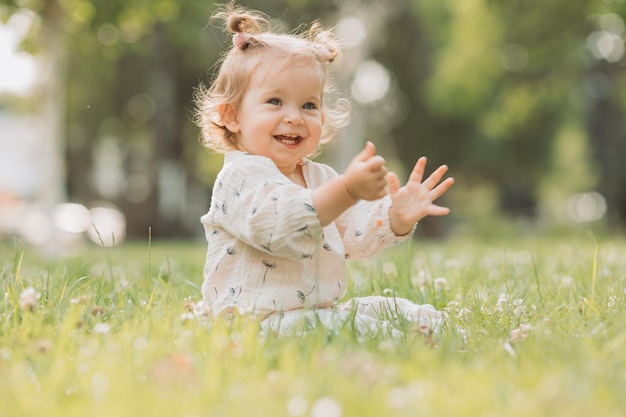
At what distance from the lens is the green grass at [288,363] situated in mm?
1982

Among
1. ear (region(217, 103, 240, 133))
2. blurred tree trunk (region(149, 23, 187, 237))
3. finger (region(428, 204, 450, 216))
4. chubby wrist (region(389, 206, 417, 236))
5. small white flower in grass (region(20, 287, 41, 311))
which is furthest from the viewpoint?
blurred tree trunk (region(149, 23, 187, 237))

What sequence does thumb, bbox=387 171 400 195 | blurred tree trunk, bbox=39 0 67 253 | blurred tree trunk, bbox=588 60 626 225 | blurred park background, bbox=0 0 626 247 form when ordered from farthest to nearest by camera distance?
blurred tree trunk, bbox=588 60 626 225 < blurred park background, bbox=0 0 626 247 < blurred tree trunk, bbox=39 0 67 253 < thumb, bbox=387 171 400 195

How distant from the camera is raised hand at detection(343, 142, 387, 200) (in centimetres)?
283

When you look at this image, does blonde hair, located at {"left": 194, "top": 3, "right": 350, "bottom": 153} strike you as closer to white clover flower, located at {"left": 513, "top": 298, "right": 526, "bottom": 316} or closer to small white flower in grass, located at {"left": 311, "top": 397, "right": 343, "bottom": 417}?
white clover flower, located at {"left": 513, "top": 298, "right": 526, "bottom": 316}

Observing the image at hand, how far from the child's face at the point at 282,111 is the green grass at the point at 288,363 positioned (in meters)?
0.76

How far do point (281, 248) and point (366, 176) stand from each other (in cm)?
46

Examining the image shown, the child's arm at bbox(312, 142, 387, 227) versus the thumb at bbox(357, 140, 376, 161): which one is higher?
the thumb at bbox(357, 140, 376, 161)

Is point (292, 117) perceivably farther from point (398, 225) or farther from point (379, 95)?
point (379, 95)

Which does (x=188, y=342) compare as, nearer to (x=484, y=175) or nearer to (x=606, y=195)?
(x=606, y=195)

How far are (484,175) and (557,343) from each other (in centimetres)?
3146

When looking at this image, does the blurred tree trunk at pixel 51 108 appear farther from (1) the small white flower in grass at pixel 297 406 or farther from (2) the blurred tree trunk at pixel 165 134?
(2) the blurred tree trunk at pixel 165 134

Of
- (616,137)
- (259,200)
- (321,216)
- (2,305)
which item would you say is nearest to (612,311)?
(321,216)

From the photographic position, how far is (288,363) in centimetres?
232

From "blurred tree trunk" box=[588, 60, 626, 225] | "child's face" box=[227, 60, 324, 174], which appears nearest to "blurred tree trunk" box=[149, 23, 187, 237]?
"blurred tree trunk" box=[588, 60, 626, 225]
